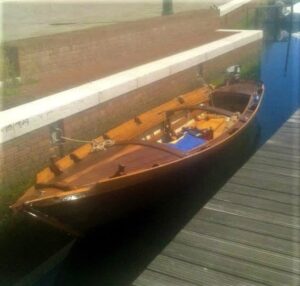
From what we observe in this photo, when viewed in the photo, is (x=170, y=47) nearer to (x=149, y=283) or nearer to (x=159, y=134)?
(x=159, y=134)

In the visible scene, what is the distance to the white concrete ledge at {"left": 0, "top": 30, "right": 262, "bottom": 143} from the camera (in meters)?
6.98

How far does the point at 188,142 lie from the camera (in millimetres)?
8750

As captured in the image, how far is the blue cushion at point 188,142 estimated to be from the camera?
28.1 ft

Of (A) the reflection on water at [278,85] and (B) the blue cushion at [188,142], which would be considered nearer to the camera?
(B) the blue cushion at [188,142]

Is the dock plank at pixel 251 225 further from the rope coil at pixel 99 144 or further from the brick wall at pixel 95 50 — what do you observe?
the brick wall at pixel 95 50

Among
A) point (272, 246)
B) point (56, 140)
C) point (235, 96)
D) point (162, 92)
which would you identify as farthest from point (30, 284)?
point (235, 96)

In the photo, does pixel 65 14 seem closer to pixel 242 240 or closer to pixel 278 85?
pixel 278 85

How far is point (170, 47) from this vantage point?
13359mm

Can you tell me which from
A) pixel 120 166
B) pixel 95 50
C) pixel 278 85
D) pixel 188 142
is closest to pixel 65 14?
pixel 95 50

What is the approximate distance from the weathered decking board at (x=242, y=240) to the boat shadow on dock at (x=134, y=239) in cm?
223

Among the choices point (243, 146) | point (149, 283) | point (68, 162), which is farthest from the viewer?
point (243, 146)

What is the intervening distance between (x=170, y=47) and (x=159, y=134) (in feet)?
16.2

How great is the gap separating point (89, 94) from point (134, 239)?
292 centimetres

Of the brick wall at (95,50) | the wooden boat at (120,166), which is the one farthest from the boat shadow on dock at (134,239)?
the brick wall at (95,50)
